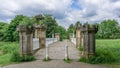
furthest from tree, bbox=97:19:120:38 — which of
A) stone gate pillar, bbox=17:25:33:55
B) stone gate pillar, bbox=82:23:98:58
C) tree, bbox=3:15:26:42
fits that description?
stone gate pillar, bbox=17:25:33:55

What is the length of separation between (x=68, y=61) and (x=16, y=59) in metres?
2.84

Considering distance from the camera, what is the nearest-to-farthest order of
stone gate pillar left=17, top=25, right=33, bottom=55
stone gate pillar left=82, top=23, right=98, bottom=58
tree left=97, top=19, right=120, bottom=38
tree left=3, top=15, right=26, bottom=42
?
1. stone gate pillar left=82, top=23, right=98, bottom=58
2. stone gate pillar left=17, top=25, right=33, bottom=55
3. tree left=3, top=15, right=26, bottom=42
4. tree left=97, top=19, right=120, bottom=38

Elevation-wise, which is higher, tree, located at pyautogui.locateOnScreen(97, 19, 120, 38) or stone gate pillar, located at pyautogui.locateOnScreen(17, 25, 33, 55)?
tree, located at pyautogui.locateOnScreen(97, 19, 120, 38)

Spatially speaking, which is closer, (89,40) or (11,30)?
(89,40)

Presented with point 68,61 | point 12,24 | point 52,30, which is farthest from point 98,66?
point 12,24

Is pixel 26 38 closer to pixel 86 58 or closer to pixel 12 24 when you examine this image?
pixel 86 58

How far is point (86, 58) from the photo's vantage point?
970 centimetres

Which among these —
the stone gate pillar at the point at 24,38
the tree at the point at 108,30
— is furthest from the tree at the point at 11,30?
the stone gate pillar at the point at 24,38

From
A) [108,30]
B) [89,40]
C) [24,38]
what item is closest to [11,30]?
[24,38]

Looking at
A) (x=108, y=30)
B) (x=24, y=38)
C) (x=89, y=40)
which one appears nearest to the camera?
(x=89, y=40)

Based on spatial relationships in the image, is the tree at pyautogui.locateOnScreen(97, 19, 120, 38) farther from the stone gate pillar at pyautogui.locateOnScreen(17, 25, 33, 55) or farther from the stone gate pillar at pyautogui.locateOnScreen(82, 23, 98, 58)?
the stone gate pillar at pyautogui.locateOnScreen(17, 25, 33, 55)

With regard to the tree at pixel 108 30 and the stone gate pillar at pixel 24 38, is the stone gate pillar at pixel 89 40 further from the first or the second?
the tree at pixel 108 30

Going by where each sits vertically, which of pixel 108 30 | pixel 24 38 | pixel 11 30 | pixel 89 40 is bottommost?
pixel 89 40

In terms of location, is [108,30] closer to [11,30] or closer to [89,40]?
[11,30]
